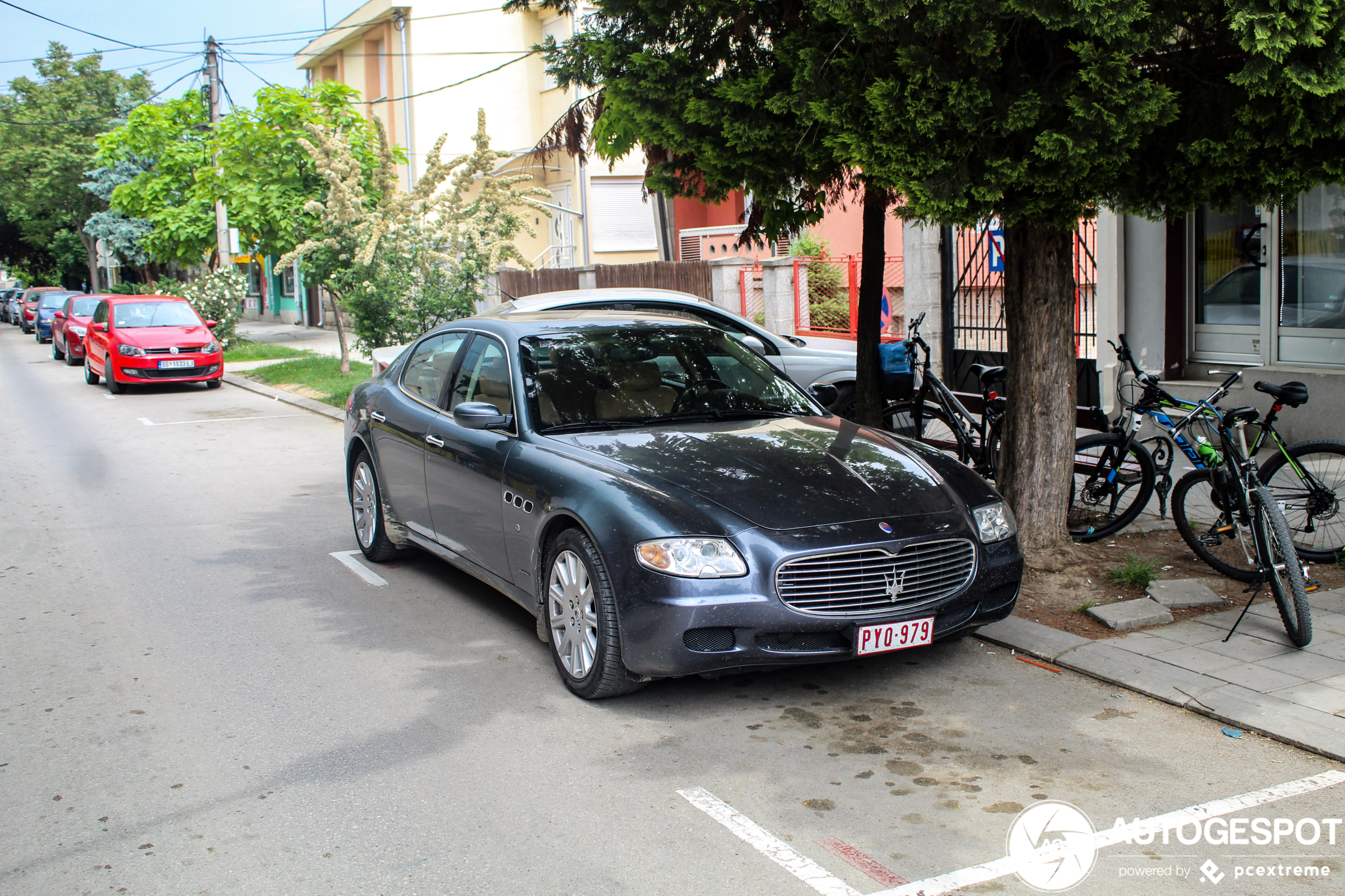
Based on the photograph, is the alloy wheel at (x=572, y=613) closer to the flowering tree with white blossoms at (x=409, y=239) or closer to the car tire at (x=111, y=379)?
the flowering tree with white blossoms at (x=409, y=239)

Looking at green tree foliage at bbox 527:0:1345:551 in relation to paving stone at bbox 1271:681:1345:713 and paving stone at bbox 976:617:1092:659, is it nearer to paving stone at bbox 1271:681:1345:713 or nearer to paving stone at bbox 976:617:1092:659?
paving stone at bbox 976:617:1092:659

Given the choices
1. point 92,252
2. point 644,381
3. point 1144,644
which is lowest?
point 1144,644

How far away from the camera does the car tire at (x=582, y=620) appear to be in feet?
15.6

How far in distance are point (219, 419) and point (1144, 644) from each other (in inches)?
526

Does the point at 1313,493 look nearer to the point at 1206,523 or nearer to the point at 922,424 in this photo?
the point at 1206,523

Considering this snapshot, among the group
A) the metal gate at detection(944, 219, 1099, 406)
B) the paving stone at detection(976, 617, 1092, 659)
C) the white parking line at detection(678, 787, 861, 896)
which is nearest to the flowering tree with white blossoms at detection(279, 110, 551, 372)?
the metal gate at detection(944, 219, 1099, 406)

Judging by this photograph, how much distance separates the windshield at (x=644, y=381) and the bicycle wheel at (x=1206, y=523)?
7.06ft

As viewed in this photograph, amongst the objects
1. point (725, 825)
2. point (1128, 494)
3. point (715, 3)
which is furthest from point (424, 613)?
point (1128, 494)

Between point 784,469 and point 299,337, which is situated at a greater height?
point 299,337

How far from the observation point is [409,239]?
1533cm

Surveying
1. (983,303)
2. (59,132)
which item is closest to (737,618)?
(983,303)

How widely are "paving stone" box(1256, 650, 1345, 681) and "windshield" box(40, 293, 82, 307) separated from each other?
3799 cm

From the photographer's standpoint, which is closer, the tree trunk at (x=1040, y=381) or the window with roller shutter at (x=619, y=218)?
the tree trunk at (x=1040, y=381)

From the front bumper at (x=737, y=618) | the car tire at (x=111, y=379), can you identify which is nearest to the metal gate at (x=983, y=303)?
the front bumper at (x=737, y=618)
